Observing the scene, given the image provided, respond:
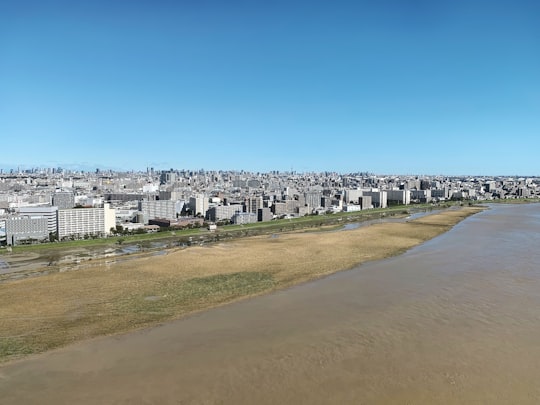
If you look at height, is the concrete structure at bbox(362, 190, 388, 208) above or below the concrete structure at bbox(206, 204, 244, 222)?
above

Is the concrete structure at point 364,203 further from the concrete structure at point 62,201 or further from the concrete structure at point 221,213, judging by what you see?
the concrete structure at point 62,201

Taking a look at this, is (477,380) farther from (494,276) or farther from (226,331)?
(494,276)

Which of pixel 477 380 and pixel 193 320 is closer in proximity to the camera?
pixel 477 380

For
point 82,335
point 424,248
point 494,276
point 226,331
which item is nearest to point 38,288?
point 82,335

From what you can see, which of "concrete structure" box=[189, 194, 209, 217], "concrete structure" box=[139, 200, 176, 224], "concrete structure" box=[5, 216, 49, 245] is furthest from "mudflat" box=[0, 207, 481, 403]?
"concrete structure" box=[189, 194, 209, 217]

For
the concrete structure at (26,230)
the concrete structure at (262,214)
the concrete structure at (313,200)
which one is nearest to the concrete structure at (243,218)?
the concrete structure at (262,214)

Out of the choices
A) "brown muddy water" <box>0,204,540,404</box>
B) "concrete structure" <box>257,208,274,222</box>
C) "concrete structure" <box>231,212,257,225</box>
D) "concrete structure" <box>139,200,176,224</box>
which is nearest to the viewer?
"brown muddy water" <box>0,204,540,404</box>

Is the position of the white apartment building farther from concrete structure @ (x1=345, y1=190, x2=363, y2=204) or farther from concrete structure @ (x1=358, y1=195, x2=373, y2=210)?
concrete structure @ (x1=345, y1=190, x2=363, y2=204)
